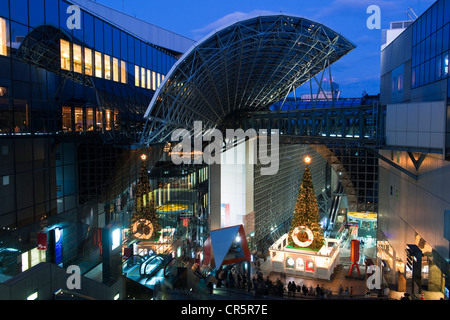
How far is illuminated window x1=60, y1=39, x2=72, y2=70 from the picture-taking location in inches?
891

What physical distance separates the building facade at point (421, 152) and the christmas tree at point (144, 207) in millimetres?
16563

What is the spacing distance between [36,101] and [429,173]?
1940cm

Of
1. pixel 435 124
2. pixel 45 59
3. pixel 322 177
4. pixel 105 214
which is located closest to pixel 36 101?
pixel 45 59

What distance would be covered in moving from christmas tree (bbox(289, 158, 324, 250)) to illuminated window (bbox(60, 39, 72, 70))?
17951 mm

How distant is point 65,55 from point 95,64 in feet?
11.2

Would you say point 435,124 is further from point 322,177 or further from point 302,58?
point 322,177

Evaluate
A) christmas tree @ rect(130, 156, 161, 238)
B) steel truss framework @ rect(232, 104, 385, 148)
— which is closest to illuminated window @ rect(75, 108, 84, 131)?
christmas tree @ rect(130, 156, 161, 238)

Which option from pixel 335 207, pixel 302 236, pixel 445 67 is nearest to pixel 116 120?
pixel 302 236

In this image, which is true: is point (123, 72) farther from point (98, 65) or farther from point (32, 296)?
point (32, 296)

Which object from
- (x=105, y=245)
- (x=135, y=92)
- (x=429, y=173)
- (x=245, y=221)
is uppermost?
(x=135, y=92)

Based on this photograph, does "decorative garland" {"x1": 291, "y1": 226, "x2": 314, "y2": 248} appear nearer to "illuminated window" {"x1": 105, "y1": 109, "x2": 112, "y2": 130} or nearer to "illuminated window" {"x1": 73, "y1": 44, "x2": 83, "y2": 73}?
"illuminated window" {"x1": 105, "y1": 109, "x2": 112, "y2": 130}

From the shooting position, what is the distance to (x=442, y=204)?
1673 cm

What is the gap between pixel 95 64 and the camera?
26297 mm

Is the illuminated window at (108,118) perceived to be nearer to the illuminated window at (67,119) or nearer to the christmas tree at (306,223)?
the illuminated window at (67,119)
